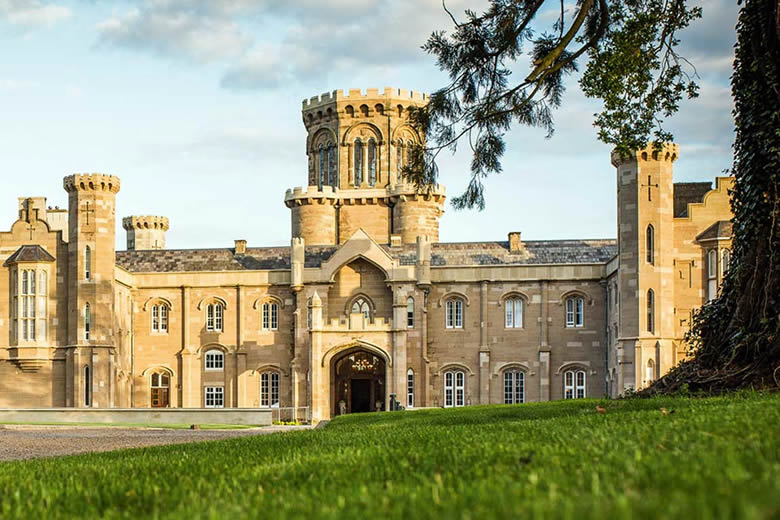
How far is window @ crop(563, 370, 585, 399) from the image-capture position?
5750 cm

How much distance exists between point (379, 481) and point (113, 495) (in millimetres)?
2189

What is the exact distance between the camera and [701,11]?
71.2 ft

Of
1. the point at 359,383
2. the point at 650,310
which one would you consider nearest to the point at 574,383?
the point at 650,310

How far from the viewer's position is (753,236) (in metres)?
19.7

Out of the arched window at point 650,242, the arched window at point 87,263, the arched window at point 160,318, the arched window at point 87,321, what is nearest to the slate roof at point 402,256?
the arched window at point 160,318

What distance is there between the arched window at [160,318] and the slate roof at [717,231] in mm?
29331

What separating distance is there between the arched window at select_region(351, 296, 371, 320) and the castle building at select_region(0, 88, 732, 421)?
0.56 feet

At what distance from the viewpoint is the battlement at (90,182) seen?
55906mm

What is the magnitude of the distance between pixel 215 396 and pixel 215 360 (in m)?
2.01

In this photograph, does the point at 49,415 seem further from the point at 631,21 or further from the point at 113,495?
the point at 113,495

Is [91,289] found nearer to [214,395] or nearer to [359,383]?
[214,395]

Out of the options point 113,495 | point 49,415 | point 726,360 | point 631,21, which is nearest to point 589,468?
point 113,495

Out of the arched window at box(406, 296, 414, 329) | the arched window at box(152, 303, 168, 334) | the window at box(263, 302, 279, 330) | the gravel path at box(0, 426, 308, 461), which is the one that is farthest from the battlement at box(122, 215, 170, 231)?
the gravel path at box(0, 426, 308, 461)

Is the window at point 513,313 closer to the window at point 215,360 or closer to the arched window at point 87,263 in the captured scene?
the window at point 215,360
